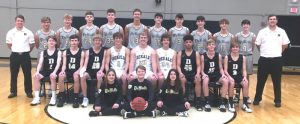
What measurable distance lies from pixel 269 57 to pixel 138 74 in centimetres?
244

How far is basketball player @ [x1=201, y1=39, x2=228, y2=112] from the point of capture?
18.9ft

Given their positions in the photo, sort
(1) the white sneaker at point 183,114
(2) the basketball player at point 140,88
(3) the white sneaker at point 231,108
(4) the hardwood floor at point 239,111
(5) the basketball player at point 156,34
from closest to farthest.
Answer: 1. (4) the hardwood floor at point 239,111
2. (1) the white sneaker at point 183,114
3. (2) the basketball player at point 140,88
4. (3) the white sneaker at point 231,108
5. (5) the basketball player at point 156,34

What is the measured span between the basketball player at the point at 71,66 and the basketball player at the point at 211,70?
214 centimetres

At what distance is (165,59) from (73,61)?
1.61 metres

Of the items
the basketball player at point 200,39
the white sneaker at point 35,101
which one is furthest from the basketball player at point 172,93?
the white sneaker at point 35,101

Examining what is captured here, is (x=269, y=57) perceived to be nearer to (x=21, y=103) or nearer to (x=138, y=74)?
(x=138, y=74)

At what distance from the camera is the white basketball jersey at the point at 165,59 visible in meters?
5.93

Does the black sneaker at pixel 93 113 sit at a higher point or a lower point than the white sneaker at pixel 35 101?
lower

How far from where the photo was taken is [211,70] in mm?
5945

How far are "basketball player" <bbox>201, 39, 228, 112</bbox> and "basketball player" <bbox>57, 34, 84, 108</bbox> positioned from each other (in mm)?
2144

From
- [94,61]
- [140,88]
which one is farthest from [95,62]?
[140,88]

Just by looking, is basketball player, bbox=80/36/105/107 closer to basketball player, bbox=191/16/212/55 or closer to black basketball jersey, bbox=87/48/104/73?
black basketball jersey, bbox=87/48/104/73

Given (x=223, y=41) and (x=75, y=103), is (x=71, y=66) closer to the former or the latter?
(x=75, y=103)

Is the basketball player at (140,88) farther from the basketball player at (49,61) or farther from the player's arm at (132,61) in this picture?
the basketball player at (49,61)
